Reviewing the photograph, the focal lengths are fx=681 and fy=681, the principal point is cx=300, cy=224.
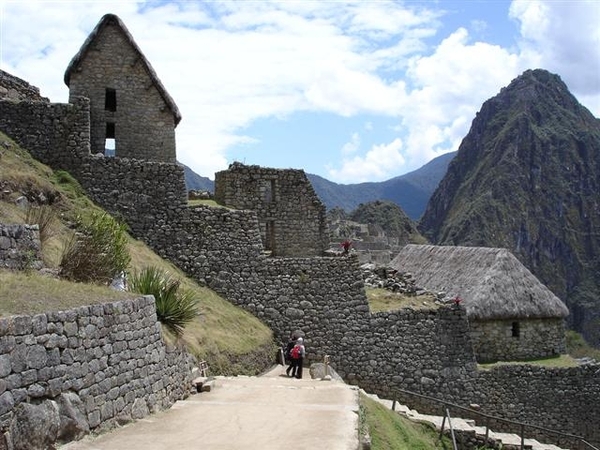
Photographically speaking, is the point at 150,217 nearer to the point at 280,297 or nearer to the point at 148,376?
the point at 280,297

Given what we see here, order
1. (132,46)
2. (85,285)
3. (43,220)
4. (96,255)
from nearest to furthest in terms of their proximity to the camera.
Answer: (85,285), (96,255), (43,220), (132,46)

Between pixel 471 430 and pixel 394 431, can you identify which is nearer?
pixel 394 431

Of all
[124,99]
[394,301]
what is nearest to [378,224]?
[394,301]

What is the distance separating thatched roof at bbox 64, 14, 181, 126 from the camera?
19219 millimetres

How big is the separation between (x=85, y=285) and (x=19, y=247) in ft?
4.04

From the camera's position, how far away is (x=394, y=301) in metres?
19.9

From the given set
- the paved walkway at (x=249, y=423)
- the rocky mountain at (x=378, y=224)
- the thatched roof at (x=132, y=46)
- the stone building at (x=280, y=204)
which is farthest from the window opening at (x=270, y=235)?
the rocky mountain at (x=378, y=224)

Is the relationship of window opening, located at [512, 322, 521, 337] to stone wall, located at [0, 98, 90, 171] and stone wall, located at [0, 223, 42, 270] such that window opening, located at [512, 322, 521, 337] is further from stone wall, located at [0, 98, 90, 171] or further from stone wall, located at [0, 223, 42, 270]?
stone wall, located at [0, 223, 42, 270]

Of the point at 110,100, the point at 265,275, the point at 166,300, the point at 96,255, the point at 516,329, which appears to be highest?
the point at 110,100

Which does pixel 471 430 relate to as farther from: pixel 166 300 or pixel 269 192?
pixel 269 192

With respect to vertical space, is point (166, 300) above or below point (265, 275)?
below

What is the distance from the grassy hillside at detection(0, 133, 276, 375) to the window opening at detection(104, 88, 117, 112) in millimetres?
3322

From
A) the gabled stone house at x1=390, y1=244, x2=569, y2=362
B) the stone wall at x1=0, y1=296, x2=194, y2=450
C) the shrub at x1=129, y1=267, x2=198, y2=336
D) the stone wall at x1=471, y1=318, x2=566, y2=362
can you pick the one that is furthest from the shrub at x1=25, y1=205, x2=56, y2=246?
the stone wall at x1=471, y1=318, x2=566, y2=362

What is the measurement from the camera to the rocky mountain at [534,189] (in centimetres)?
13325
